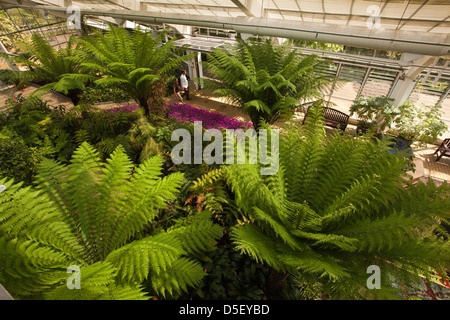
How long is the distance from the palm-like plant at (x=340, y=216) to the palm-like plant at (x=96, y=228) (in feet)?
1.77

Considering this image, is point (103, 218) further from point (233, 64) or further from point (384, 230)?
point (233, 64)

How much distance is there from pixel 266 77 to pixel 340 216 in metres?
2.28

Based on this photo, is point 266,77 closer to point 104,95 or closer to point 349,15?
point 349,15

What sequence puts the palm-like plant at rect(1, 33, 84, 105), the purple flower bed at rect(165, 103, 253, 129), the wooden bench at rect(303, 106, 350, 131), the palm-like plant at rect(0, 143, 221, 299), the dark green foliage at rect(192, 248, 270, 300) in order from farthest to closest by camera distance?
the wooden bench at rect(303, 106, 350, 131)
the purple flower bed at rect(165, 103, 253, 129)
the palm-like plant at rect(1, 33, 84, 105)
the dark green foliage at rect(192, 248, 270, 300)
the palm-like plant at rect(0, 143, 221, 299)

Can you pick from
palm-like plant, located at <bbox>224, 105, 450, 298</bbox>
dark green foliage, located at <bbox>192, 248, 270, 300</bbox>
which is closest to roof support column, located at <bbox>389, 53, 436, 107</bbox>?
palm-like plant, located at <bbox>224, 105, 450, 298</bbox>

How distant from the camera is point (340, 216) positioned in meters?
1.45

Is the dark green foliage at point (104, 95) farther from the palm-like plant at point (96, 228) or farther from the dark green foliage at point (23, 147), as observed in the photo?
the palm-like plant at point (96, 228)

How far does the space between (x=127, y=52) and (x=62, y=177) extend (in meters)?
2.38

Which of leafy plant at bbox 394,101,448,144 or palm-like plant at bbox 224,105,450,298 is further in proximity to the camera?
leafy plant at bbox 394,101,448,144

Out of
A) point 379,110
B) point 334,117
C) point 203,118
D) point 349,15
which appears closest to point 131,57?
point 203,118

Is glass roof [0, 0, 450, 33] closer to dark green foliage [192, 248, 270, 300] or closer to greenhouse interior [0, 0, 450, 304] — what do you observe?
greenhouse interior [0, 0, 450, 304]

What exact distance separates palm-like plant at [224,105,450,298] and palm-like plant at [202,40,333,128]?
1214 mm

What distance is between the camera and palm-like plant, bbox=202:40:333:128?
288 cm
